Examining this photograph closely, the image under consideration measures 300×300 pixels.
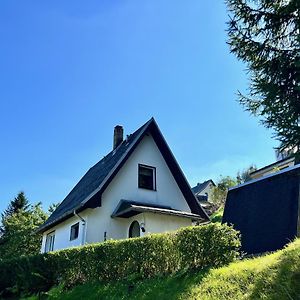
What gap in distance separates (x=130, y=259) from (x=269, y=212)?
16.6 ft

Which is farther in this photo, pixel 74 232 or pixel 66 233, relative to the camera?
pixel 66 233

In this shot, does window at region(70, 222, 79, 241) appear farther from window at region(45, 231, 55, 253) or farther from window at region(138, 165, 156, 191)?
window at region(138, 165, 156, 191)

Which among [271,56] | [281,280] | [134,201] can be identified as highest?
[271,56]

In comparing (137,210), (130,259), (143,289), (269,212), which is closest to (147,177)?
(137,210)

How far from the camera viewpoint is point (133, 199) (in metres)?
19.0

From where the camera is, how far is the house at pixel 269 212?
1177 centimetres

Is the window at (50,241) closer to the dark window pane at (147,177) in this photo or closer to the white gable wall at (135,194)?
the white gable wall at (135,194)

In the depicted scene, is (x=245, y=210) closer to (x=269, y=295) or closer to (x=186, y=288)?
(x=186, y=288)

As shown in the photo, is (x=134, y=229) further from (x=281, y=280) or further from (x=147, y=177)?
(x=281, y=280)

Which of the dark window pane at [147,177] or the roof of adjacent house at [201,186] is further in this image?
the roof of adjacent house at [201,186]

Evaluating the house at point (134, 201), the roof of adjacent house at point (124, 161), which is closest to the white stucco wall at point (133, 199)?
the house at point (134, 201)

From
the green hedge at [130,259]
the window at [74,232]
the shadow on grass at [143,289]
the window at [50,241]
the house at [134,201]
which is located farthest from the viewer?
the window at [50,241]

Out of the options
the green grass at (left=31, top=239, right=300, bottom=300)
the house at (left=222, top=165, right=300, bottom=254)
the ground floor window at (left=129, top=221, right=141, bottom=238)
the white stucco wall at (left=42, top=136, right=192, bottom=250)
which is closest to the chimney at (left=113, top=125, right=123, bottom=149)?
the white stucco wall at (left=42, top=136, right=192, bottom=250)

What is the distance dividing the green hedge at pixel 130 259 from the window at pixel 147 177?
770 centimetres
